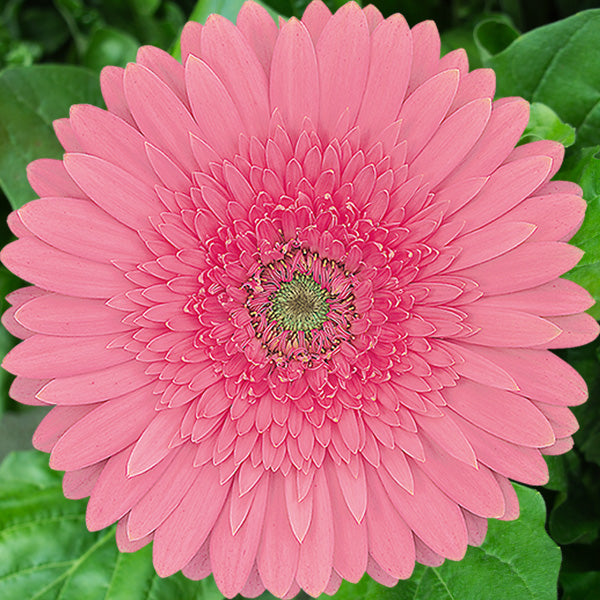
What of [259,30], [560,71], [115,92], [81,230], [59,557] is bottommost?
[59,557]

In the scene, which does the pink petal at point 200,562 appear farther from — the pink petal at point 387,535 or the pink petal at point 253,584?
the pink petal at point 387,535

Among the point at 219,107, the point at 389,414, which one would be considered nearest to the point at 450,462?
the point at 389,414

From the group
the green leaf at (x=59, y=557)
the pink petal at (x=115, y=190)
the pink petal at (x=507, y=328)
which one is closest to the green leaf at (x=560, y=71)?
the pink petal at (x=507, y=328)

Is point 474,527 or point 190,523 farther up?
point 474,527

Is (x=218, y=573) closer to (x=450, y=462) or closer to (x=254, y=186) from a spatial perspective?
(x=450, y=462)

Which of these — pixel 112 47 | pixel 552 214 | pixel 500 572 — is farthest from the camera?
pixel 112 47

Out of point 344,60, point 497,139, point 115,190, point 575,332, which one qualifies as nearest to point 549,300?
point 575,332

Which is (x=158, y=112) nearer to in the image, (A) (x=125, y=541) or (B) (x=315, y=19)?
(B) (x=315, y=19)
